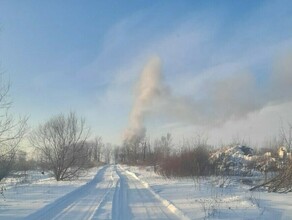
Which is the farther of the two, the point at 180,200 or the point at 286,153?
the point at 286,153

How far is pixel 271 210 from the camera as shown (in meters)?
13.4

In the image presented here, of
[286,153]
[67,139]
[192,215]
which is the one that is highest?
[67,139]

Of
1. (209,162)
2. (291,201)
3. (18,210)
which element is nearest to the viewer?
(18,210)

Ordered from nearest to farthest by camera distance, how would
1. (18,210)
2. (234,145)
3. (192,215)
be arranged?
(192,215), (18,210), (234,145)

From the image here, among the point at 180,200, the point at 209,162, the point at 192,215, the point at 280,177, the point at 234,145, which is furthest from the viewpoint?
the point at 234,145

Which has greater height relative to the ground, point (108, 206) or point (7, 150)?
point (7, 150)

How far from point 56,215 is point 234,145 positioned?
38990mm

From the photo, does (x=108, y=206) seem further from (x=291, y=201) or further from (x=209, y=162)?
(x=209, y=162)

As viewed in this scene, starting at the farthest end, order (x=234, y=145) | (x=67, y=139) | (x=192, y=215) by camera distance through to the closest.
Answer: (x=234, y=145) → (x=67, y=139) → (x=192, y=215)

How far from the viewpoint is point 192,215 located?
41.8 ft

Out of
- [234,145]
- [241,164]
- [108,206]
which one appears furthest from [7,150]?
[234,145]

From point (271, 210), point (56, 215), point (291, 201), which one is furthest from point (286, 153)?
point (56, 215)

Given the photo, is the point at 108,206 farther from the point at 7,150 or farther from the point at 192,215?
the point at 7,150

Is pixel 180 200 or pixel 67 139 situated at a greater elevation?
pixel 67 139
